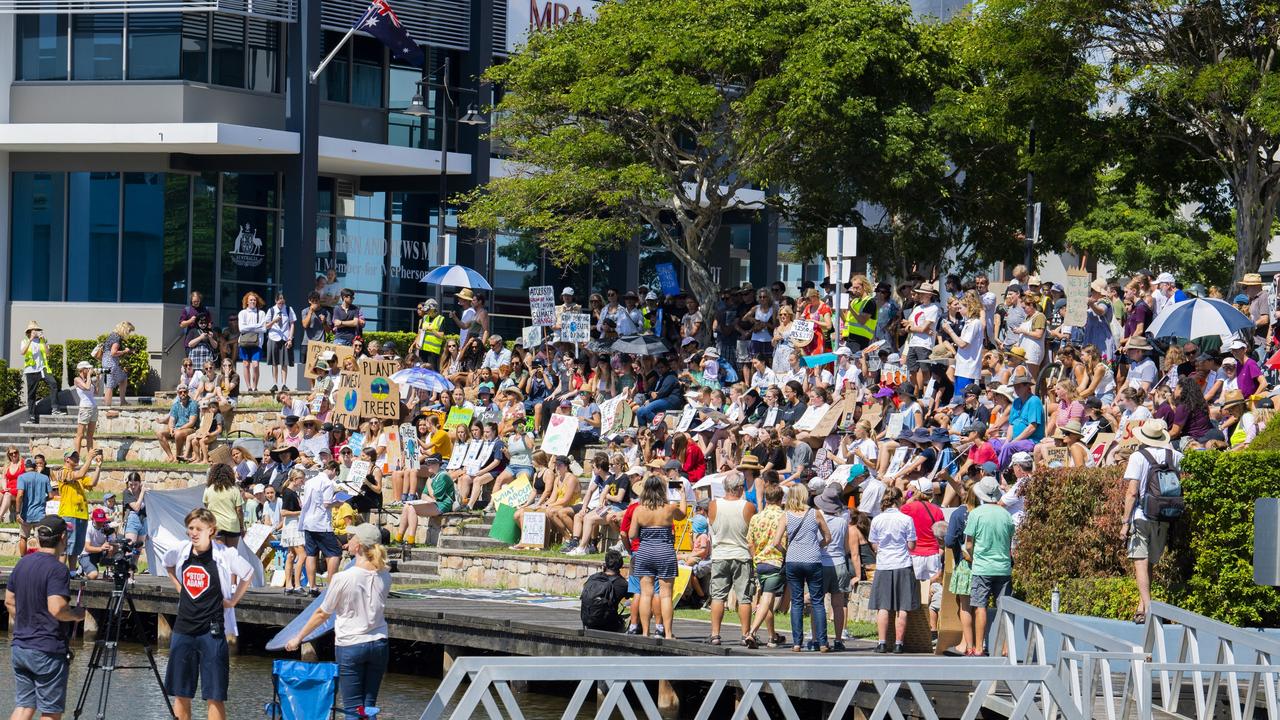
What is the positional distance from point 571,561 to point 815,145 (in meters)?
12.9

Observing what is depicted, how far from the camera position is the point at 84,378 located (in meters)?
33.8

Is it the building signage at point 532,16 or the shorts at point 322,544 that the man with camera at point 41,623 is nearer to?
the shorts at point 322,544

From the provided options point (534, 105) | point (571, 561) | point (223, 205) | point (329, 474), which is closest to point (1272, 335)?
point (571, 561)

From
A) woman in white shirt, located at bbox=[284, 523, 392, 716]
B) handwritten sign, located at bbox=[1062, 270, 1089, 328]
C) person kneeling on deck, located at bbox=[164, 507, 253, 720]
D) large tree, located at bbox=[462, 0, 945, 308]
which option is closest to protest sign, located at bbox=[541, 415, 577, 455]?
handwritten sign, located at bbox=[1062, 270, 1089, 328]

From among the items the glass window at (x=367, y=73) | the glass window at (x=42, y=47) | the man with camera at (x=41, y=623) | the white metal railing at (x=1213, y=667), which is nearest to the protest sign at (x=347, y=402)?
the glass window at (x=367, y=73)

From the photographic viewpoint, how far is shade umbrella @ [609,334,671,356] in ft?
94.0

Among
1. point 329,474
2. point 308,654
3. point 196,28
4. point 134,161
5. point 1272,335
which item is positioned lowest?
point 308,654

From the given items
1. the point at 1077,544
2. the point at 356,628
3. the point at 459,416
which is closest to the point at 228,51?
the point at 459,416

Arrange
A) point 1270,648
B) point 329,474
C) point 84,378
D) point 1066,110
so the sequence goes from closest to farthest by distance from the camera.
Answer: point 1270,648 → point 329,474 → point 1066,110 → point 84,378

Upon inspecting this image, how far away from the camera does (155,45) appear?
38031mm

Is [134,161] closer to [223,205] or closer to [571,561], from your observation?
[223,205]

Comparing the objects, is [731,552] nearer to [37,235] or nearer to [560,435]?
[560,435]

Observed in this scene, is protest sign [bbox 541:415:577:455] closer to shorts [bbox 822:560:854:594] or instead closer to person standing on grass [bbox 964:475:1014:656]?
shorts [bbox 822:560:854:594]

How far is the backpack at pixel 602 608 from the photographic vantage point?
19781 millimetres
